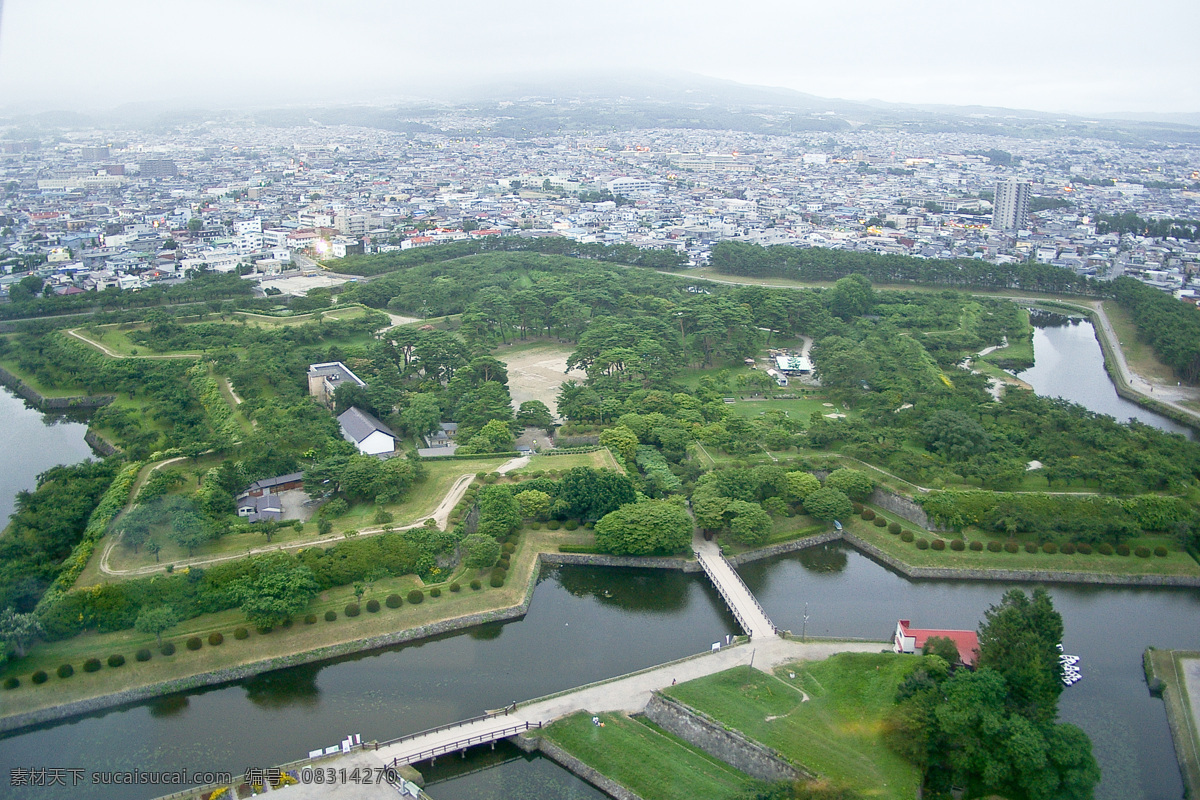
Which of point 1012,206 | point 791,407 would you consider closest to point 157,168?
point 1012,206

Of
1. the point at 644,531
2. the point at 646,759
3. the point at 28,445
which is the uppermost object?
the point at 644,531

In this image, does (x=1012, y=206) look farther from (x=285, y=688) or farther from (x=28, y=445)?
(x=285, y=688)

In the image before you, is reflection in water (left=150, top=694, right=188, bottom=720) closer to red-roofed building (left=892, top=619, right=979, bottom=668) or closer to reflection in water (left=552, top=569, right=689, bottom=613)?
reflection in water (left=552, top=569, right=689, bottom=613)

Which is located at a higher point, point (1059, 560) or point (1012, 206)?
point (1012, 206)

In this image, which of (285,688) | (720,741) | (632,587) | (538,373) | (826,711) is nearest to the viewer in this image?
(720,741)

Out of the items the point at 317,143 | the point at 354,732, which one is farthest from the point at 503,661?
the point at 317,143
